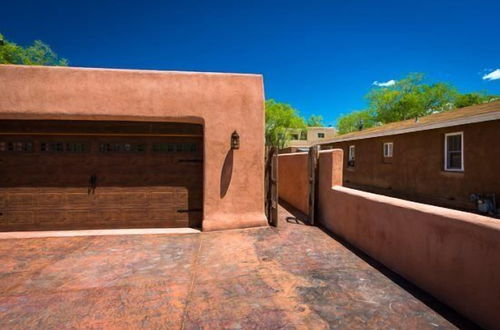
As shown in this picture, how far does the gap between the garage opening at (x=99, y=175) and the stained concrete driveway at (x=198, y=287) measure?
87cm

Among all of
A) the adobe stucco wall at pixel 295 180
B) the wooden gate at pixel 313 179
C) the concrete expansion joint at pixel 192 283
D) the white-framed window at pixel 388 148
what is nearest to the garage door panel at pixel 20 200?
the concrete expansion joint at pixel 192 283

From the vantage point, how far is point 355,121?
47031mm

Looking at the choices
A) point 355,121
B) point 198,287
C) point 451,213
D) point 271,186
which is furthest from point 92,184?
point 355,121

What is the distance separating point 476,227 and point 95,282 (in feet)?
15.6

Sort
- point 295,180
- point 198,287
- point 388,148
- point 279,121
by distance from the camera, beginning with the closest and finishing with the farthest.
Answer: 1. point 198,287
2. point 295,180
3. point 388,148
4. point 279,121

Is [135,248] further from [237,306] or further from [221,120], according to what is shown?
[221,120]

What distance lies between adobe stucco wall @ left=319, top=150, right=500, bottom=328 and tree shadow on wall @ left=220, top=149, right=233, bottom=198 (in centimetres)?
273

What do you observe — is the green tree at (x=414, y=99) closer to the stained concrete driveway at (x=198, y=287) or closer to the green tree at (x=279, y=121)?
the green tree at (x=279, y=121)

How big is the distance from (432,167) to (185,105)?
32.1 feet

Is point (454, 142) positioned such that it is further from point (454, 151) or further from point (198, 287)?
point (198, 287)

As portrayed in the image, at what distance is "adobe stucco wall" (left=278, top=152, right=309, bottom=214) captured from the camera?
25.6ft

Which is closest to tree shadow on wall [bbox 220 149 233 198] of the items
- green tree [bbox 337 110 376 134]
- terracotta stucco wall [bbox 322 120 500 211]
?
terracotta stucco wall [bbox 322 120 500 211]

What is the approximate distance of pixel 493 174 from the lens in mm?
7781

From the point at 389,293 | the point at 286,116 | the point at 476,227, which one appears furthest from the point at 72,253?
the point at 286,116
